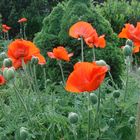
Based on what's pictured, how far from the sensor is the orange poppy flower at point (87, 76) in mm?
1992

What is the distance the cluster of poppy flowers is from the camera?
2.00 metres

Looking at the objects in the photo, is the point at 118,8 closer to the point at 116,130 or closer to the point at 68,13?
the point at 68,13

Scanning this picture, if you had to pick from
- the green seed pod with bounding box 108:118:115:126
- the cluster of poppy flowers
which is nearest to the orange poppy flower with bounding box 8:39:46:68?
the cluster of poppy flowers

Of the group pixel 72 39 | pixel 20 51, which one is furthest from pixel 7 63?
pixel 72 39

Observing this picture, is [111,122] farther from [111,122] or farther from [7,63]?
[7,63]

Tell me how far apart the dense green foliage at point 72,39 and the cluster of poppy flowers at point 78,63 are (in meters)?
1.59

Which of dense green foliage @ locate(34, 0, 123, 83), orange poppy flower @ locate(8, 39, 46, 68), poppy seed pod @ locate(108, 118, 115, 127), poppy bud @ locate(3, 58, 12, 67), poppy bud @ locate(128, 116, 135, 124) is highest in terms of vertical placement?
orange poppy flower @ locate(8, 39, 46, 68)

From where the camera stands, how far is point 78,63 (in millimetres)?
2023

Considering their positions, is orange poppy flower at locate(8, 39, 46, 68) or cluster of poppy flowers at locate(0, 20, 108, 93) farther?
orange poppy flower at locate(8, 39, 46, 68)

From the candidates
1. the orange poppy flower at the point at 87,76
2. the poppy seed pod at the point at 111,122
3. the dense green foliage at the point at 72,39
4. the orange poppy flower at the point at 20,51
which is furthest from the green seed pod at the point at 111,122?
the dense green foliage at the point at 72,39

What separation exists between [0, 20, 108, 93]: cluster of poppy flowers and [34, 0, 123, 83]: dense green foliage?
1595 mm

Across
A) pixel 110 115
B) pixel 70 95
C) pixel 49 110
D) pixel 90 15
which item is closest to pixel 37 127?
pixel 49 110

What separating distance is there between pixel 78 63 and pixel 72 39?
8.84ft

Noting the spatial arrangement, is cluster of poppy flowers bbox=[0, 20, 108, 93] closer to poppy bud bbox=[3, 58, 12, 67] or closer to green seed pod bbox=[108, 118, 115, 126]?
poppy bud bbox=[3, 58, 12, 67]
